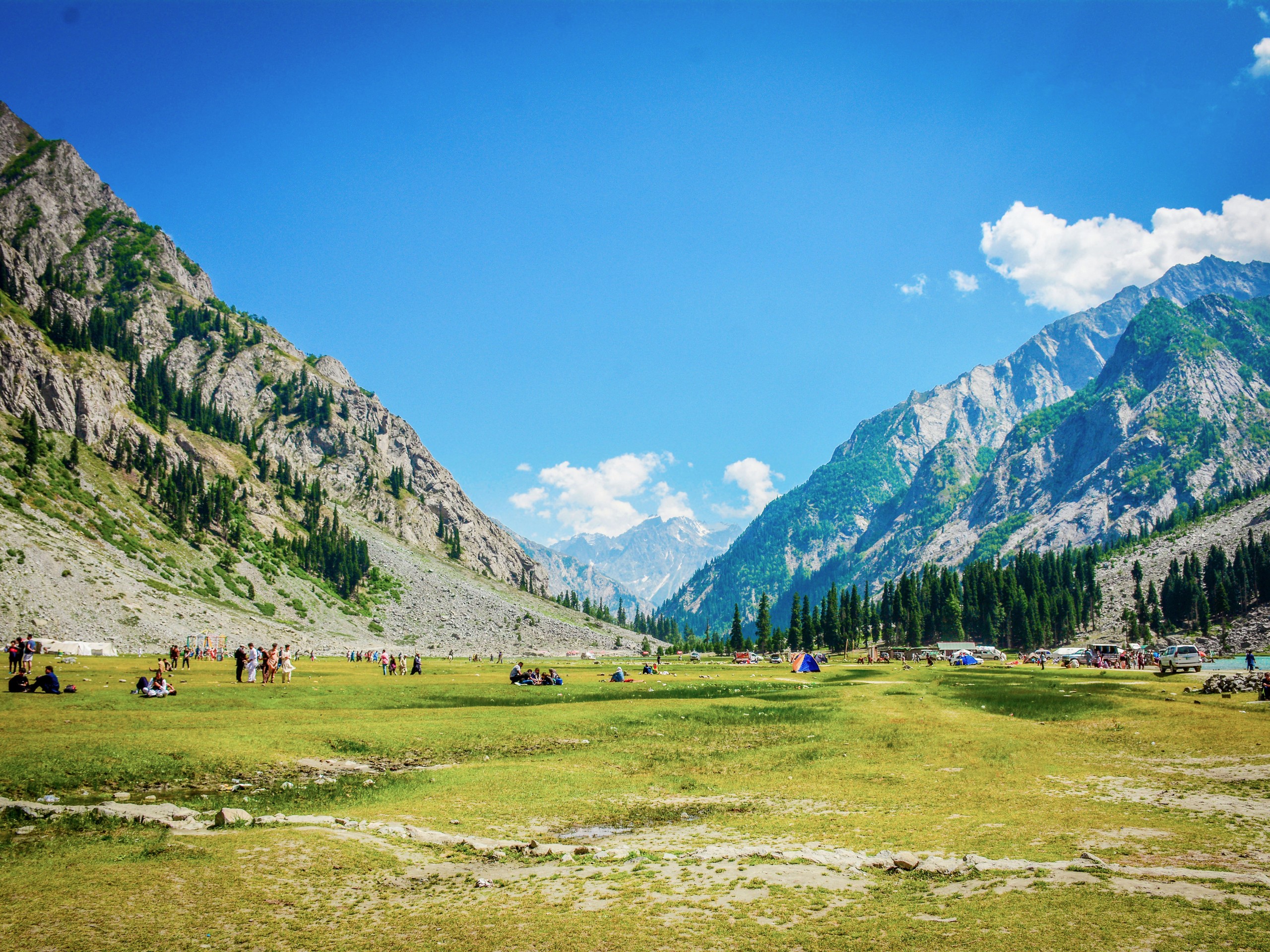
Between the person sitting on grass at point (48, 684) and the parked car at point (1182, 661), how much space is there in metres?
91.3

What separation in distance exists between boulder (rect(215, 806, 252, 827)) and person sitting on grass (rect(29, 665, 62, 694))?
1075 inches

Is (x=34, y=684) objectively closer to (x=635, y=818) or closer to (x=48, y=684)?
(x=48, y=684)

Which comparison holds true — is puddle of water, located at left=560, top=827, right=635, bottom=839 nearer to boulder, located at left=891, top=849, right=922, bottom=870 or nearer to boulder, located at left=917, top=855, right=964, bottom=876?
boulder, located at left=891, top=849, right=922, bottom=870

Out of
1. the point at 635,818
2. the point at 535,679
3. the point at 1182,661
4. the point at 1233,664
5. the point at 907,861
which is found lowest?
the point at 1233,664

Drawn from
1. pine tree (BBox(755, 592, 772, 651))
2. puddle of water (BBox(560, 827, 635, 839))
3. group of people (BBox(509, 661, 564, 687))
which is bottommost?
pine tree (BBox(755, 592, 772, 651))

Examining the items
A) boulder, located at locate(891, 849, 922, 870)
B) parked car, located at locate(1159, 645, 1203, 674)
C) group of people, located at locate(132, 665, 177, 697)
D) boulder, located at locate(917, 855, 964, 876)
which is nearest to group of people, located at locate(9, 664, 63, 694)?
group of people, located at locate(132, 665, 177, 697)

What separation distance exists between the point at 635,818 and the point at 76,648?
258ft

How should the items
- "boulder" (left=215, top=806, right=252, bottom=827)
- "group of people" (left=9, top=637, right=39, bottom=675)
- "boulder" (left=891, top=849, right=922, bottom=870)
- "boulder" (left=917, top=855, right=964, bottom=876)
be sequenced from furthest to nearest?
"group of people" (left=9, top=637, right=39, bottom=675) → "boulder" (left=215, top=806, right=252, bottom=827) → "boulder" (left=891, top=849, right=922, bottom=870) → "boulder" (left=917, top=855, right=964, bottom=876)

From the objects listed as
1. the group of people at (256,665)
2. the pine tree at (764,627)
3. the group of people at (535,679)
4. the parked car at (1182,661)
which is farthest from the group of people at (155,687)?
the pine tree at (764,627)

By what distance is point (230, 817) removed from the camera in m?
17.3

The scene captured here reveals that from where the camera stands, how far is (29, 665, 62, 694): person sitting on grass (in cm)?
3651

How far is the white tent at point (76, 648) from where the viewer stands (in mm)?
68375

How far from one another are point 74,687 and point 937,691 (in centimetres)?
5887

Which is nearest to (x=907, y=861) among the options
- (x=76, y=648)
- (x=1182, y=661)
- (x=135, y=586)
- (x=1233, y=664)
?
(x=1182, y=661)
